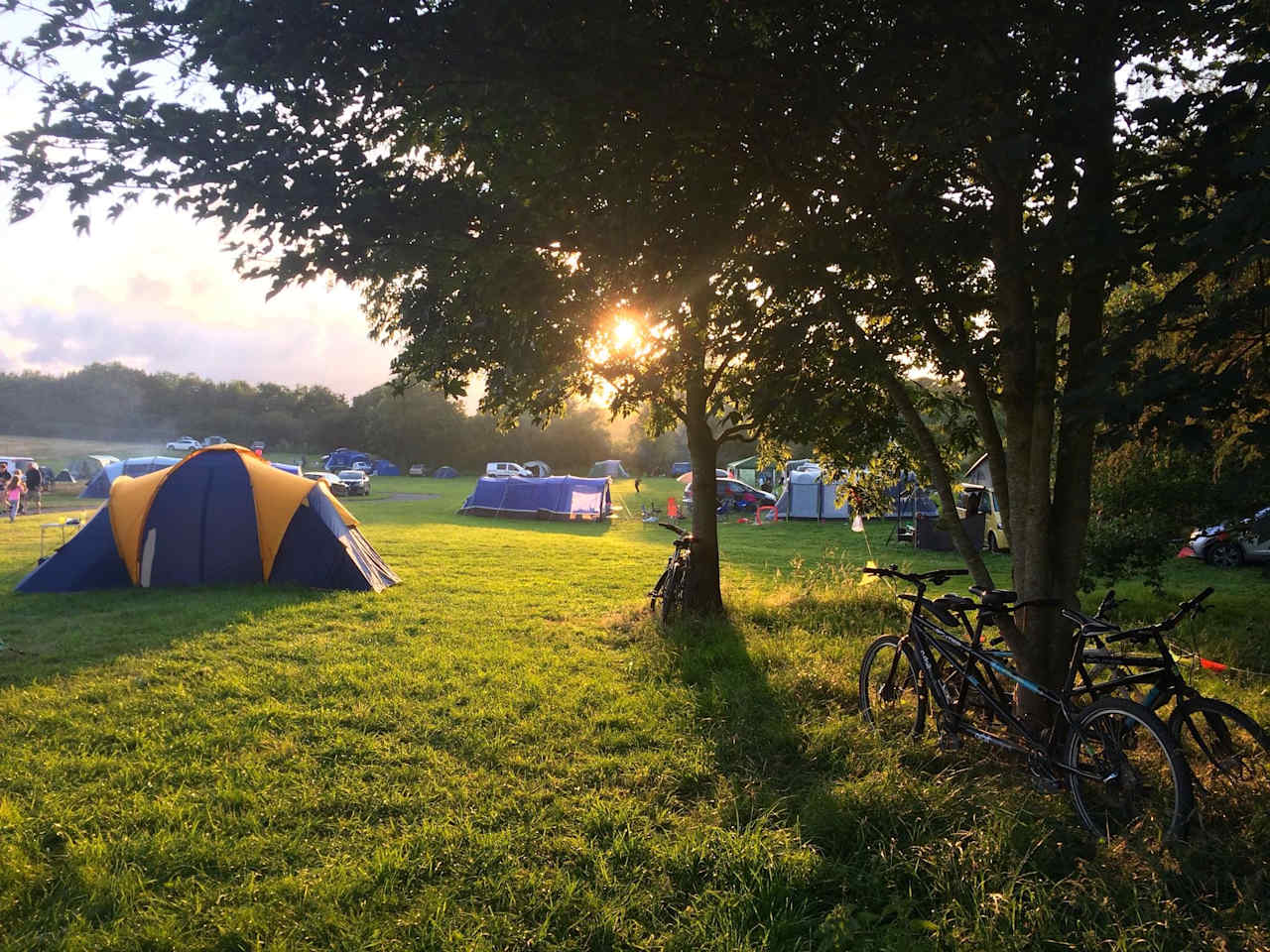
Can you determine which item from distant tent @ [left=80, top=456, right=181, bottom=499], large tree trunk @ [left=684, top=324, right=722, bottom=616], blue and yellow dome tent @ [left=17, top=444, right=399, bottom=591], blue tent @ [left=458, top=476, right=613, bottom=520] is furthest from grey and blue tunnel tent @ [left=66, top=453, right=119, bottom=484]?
large tree trunk @ [left=684, top=324, right=722, bottom=616]

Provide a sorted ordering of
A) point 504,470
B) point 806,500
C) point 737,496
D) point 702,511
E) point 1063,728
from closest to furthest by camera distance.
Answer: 1. point 1063,728
2. point 702,511
3. point 806,500
4. point 737,496
5. point 504,470

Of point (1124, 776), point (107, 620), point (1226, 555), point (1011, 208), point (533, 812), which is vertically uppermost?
point (1011, 208)

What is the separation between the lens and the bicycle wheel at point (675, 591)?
8.06 metres

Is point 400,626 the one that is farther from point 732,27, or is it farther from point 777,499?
point 777,499

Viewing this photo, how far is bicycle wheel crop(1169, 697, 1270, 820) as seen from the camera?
9.99 feet

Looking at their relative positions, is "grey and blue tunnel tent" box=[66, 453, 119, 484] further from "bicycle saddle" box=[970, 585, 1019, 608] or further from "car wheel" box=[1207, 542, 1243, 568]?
"car wheel" box=[1207, 542, 1243, 568]

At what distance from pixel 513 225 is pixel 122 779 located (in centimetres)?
371

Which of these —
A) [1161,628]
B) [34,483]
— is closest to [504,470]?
[34,483]

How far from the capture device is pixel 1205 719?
10.8 feet

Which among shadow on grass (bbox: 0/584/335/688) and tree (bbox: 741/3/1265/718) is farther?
shadow on grass (bbox: 0/584/335/688)

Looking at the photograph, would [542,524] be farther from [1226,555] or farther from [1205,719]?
[1205,719]

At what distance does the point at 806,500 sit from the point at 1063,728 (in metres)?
22.3

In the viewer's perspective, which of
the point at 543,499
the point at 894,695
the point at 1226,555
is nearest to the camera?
the point at 894,695

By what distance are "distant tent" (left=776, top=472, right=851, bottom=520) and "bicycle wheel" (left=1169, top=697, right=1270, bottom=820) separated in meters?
21.9
